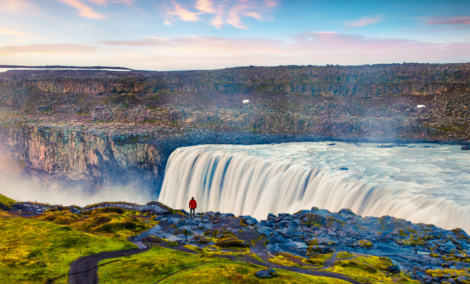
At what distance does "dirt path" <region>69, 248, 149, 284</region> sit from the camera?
19.3 m

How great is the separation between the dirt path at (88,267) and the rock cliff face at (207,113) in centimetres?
4530

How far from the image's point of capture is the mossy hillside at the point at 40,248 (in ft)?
63.3

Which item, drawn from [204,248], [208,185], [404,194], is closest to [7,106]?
[208,185]

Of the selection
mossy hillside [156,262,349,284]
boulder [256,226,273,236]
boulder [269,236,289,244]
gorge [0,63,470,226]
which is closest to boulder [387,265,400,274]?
mossy hillside [156,262,349,284]

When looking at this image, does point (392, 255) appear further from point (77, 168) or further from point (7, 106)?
point (7, 106)

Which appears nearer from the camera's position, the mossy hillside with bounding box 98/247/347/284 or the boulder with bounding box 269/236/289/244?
the mossy hillside with bounding box 98/247/347/284

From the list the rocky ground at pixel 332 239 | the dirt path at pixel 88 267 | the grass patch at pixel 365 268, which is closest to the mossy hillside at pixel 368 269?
the grass patch at pixel 365 268

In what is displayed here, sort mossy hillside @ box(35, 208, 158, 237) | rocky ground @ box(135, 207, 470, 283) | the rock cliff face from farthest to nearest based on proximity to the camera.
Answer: the rock cliff face
mossy hillside @ box(35, 208, 158, 237)
rocky ground @ box(135, 207, 470, 283)

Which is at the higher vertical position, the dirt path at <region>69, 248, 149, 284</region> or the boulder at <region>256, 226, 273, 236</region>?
the dirt path at <region>69, 248, 149, 284</region>

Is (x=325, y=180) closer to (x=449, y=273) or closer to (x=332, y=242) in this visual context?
(x=332, y=242)

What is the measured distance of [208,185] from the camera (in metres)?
51.6

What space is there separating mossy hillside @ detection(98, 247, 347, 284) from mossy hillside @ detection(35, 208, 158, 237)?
297 inches

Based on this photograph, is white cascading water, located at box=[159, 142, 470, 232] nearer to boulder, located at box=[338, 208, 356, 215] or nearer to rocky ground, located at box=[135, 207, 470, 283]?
boulder, located at box=[338, 208, 356, 215]

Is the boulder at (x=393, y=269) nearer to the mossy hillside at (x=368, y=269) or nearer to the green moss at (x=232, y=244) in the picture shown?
A: the mossy hillside at (x=368, y=269)
